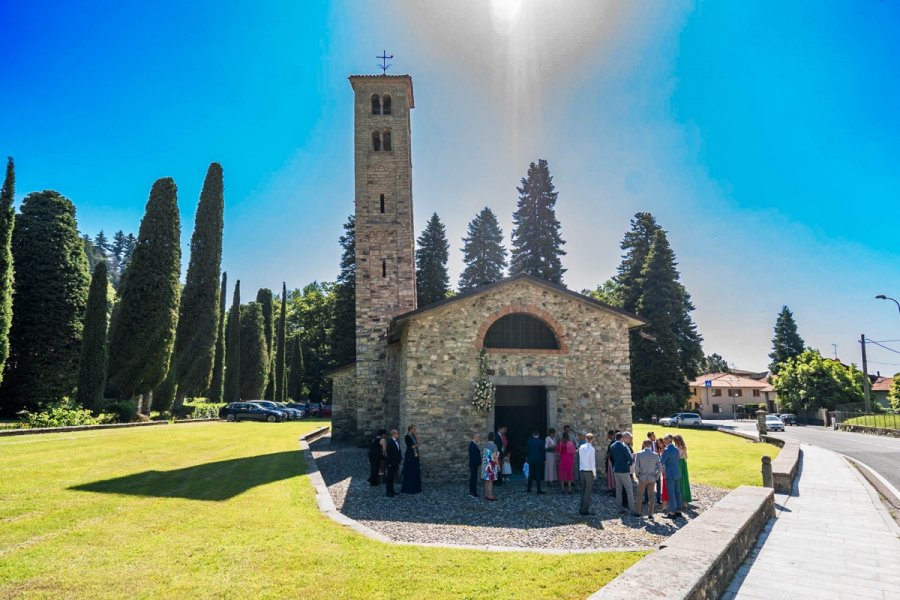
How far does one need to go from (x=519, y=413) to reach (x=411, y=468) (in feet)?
14.3

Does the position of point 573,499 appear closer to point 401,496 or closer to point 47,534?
point 401,496

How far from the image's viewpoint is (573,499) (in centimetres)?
1182

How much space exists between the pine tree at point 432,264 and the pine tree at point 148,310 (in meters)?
20.2

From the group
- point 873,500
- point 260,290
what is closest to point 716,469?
point 873,500

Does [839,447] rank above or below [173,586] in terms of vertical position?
below

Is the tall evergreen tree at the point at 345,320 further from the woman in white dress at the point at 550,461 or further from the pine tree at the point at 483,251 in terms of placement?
the woman in white dress at the point at 550,461

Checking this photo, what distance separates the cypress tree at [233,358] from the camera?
140ft

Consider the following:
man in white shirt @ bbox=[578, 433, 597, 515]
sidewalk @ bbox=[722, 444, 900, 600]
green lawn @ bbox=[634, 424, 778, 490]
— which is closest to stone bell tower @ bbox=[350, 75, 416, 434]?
man in white shirt @ bbox=[578, 433, 597, 515]

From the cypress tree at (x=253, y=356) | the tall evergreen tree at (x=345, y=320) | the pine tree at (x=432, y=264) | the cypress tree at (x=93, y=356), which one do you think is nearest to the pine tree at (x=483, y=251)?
the pine tree at (x=432, y=264)

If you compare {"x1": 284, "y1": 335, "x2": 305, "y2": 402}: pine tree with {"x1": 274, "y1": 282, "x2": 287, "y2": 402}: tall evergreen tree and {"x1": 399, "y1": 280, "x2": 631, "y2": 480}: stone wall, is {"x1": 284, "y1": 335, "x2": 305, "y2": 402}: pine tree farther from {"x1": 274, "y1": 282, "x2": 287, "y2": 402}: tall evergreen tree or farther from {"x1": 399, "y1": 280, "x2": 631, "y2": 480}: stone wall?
{"x1": 399, "y1": 280, "x2": 631, "y2": 480}: stone wall

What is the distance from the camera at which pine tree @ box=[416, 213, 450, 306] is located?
4334 cm

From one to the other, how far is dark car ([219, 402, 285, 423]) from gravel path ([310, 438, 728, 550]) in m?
21.3

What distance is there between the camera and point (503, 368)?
14.4 meters

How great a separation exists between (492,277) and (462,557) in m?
38.8
